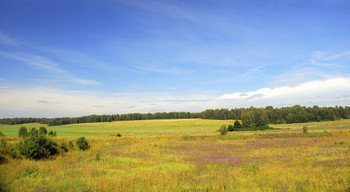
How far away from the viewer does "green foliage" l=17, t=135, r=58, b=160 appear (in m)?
15.2

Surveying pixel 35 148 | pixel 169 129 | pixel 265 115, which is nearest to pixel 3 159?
pixel 35 148

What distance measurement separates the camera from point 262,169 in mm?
9875

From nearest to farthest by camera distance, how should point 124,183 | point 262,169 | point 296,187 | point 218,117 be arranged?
1. point 296,187
2. point 124,183
3. point 262,169
4. point 218,117

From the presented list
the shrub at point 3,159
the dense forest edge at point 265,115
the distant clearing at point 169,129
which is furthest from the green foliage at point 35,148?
the dense forest edge at point 265,115

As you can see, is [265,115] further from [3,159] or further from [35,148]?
[3,159]

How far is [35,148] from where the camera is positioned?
50.4ft

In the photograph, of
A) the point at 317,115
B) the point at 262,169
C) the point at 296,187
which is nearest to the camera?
the point at 296,187

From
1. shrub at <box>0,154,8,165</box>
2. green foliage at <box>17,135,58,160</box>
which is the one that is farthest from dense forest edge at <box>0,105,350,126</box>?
shrub at <box>0,154,8,165</box>

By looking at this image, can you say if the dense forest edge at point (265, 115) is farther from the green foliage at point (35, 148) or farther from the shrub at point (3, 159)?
the shrub at point (3, 159)

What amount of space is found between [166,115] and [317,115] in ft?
406

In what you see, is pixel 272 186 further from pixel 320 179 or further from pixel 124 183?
pixel 124 183

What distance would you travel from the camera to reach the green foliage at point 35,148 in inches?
600

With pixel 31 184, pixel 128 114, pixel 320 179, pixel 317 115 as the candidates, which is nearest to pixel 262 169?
pixel 320 179

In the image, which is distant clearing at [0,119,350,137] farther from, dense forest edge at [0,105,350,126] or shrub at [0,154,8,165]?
shrub at [0,154,8,165]
